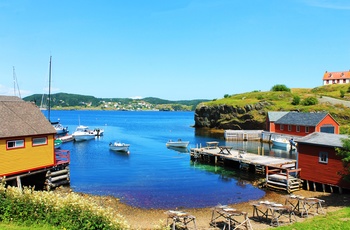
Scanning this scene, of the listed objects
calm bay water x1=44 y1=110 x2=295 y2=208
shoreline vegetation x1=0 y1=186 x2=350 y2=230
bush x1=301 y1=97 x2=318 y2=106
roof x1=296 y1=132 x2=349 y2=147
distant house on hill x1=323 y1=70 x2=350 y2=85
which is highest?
distant house on hill x1=323 y1=70 x2=350 y2=85

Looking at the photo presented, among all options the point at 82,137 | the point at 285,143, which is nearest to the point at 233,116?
the point at 285,143

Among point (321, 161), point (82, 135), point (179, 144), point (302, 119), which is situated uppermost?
point (302, 119)

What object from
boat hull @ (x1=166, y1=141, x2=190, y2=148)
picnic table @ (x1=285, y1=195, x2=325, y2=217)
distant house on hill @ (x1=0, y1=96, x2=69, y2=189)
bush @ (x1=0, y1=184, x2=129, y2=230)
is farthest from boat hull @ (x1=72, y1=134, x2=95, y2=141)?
bush @ (x1=0, y1=184, x2=129, y2=230)

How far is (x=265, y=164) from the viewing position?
3947 centimetres

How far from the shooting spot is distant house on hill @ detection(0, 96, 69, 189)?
27.8 meters

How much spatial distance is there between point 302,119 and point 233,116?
37.7 metres

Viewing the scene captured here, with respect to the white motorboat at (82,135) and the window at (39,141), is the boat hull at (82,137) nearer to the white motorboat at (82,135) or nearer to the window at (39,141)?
the white motorboat at (82,135)

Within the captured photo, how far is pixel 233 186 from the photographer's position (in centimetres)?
3678

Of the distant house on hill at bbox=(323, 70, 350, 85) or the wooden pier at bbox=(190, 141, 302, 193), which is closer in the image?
the wooden pier at bbox=(190, 141, 302, 193)

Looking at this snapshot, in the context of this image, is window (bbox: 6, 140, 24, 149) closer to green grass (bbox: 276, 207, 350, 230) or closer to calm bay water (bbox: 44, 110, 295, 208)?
calm bay water (bbox: 44, 110, 295, 208)

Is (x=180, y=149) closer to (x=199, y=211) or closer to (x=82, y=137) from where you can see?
(x=82, y=137)

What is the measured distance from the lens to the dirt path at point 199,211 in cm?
2333

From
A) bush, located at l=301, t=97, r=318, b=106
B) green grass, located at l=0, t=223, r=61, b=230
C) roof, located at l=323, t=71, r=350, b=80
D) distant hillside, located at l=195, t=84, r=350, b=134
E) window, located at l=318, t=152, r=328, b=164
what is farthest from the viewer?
roof, located at l=323, t=71, r=350, b=80

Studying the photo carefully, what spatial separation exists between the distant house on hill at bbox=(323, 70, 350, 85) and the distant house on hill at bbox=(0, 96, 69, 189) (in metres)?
141
